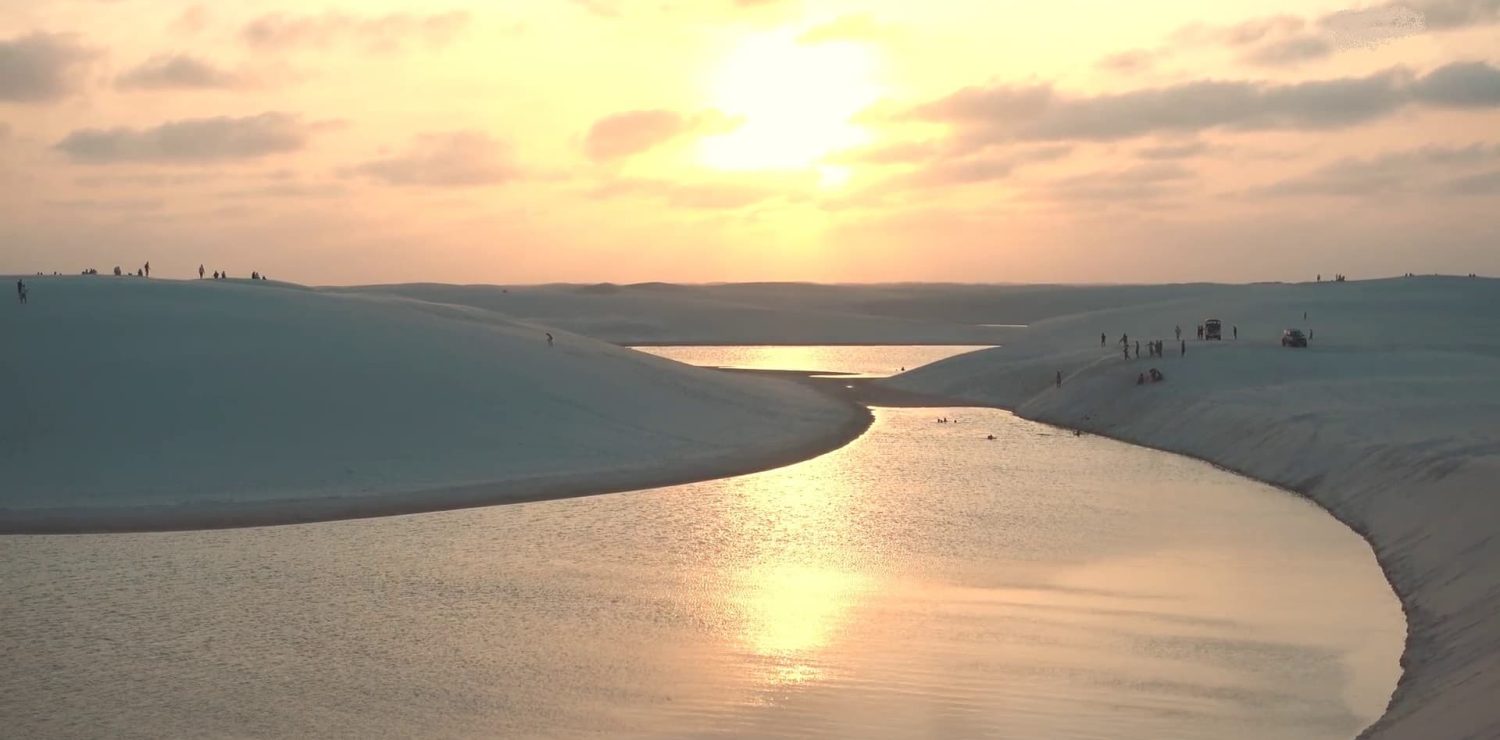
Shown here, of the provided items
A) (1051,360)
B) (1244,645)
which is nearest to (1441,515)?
(1244,645)

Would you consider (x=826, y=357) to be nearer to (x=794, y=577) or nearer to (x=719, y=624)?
(x=794, y=577)

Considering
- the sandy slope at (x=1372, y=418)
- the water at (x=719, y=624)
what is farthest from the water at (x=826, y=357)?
the water at (x=719, y=624)

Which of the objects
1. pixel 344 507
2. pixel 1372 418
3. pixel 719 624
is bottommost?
pixel 719 624

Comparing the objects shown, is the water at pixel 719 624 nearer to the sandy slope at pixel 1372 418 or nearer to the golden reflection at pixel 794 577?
the golden reflection at pixel 794 577

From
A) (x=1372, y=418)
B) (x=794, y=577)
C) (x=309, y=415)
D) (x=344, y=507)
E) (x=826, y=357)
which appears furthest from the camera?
(x=826, y=357)

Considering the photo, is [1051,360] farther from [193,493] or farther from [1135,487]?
[193,493]

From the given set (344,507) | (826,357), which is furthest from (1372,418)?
(826,357)

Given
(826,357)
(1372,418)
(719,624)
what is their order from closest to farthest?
(719,624) → (1372,418) → (826,357)
